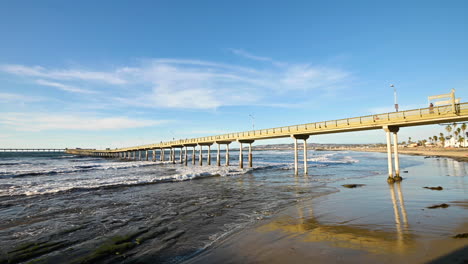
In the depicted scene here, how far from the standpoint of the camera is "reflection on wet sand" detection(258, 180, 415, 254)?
6.66 m

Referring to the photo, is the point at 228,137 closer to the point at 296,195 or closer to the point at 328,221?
the point at 296,195

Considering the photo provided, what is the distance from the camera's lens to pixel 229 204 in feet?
45.6

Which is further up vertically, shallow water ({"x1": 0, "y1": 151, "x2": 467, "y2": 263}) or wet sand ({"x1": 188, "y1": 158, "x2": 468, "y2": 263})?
wet sand ({"x1": 188, "y1": 158, "x2": 468, "y2": 263})

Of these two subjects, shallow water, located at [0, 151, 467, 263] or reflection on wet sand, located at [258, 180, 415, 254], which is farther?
shallow water, located at [0, 151, 467, 263]

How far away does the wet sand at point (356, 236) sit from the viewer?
6.06m

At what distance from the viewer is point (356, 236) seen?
7.54 m

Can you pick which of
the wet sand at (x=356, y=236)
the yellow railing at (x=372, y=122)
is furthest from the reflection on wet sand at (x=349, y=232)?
the yellow railing at (x=372, y=122)

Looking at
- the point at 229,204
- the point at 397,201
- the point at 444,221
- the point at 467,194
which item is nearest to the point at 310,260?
the point at 444,221

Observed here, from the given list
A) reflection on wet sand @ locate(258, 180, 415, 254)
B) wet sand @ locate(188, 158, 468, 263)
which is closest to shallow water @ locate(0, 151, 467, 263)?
wet sand @ locate(188, 158, 468, 263)

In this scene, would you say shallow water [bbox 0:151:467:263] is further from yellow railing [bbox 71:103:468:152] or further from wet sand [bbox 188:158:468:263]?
yellow railing [bbox 71:103:468:152]

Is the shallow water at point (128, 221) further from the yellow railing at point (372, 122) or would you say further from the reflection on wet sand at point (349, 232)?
the yellow railing at point (372, 122)

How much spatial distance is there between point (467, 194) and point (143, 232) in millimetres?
17461

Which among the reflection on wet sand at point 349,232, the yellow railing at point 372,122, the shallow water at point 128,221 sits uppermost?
the yellow railing at point 372,122

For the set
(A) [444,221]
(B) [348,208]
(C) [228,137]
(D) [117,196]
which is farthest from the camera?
(C) [228,137]
